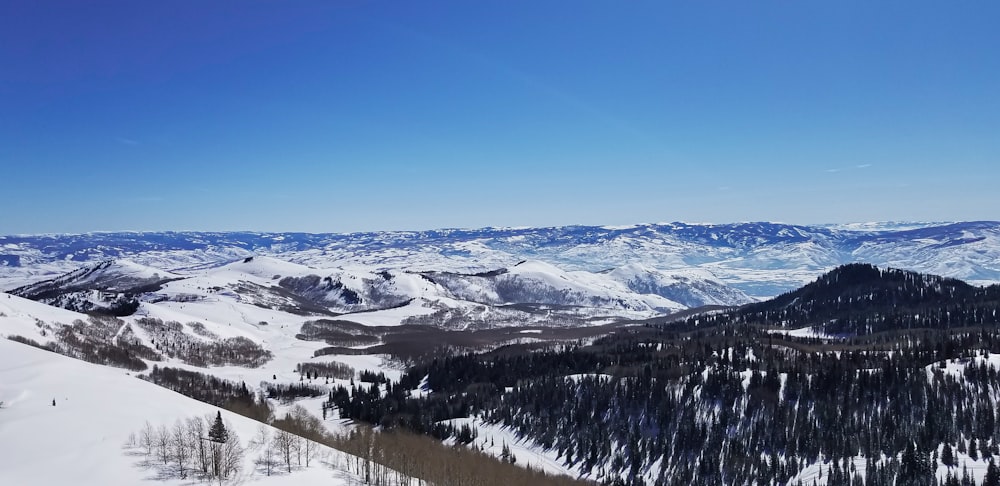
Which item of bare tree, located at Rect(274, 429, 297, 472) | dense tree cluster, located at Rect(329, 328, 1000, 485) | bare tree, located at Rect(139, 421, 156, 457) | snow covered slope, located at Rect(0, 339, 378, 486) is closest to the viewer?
snow covered slope, located at Rect(0, 339, 378, 486)

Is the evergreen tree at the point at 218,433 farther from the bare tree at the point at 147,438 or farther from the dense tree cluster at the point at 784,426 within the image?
the dense tree cluster at the point at 784,426

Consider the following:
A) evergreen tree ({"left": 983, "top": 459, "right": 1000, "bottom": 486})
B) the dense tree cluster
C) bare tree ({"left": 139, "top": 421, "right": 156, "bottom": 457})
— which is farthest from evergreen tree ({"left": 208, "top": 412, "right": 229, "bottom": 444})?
evergreen tree ({"left": 983, "top": 459, "right": 1000, "bottom": 486})

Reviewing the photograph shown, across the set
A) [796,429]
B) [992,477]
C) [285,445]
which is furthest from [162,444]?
[992,477]

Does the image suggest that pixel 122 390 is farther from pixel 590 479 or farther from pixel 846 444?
pixel 846 444

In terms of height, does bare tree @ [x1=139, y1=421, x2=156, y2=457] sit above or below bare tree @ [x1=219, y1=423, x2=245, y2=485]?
above

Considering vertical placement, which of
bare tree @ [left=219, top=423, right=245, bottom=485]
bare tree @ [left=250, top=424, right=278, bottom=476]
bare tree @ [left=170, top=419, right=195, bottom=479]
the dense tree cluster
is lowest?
the dense tree cluster

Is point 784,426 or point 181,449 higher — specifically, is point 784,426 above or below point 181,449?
below

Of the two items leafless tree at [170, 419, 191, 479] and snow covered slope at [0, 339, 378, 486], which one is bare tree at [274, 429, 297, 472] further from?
leafless tree at [170, 419, 191, 479]

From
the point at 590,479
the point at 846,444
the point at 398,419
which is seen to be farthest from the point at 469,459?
the point at 846,444

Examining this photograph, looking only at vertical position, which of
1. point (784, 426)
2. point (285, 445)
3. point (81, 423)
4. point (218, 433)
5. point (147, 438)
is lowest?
point (784, 426)

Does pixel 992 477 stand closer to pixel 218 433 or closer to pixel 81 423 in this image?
pixel 218 433

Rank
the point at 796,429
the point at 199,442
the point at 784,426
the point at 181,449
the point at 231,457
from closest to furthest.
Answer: the point at 181,449, the point at 199,442, the point at 231,457, the point at 796,429, the point at 784,426
